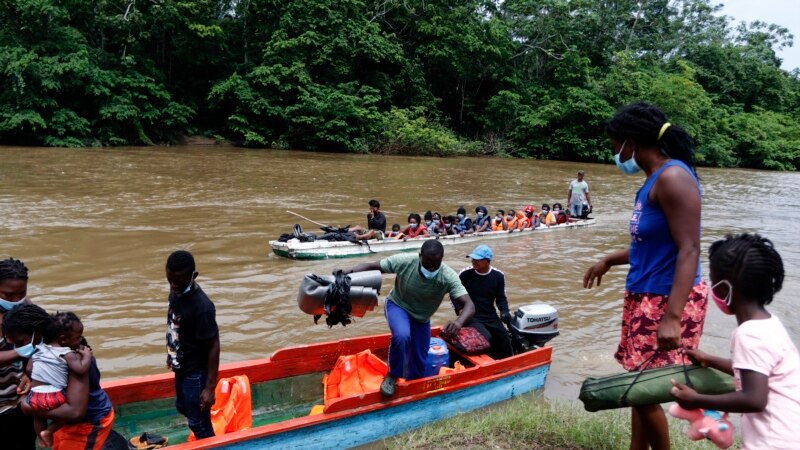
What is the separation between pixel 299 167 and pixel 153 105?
12.5 metres

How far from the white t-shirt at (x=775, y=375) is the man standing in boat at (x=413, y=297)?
253 cm

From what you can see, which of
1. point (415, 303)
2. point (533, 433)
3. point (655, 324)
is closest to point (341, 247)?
point (415, 303)

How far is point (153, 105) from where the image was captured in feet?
108

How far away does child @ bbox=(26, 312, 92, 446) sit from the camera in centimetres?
313

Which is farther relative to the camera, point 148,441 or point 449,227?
point 449,227

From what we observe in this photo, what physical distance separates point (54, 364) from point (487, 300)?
12.5 feet

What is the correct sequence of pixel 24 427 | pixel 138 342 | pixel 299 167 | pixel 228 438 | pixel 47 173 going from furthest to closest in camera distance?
pixel 299 167 → pixel 47 173 → pixel 138 342 → pixel 228 438 → pixel 24 427

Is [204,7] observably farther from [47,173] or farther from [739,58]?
Answer: [739,58]

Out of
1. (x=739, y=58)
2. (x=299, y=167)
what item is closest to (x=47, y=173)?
(x=299, y=167)

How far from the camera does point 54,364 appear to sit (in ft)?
10.3

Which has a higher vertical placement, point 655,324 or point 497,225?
point 655,324

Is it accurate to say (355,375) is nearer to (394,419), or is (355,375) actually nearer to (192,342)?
(394,419)

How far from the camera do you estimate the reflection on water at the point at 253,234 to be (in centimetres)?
780

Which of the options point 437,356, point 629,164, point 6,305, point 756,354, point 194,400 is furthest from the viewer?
point 437,356
